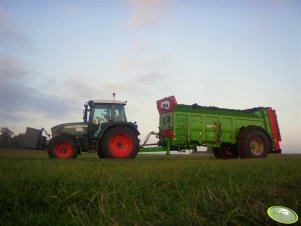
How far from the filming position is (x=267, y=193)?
3.81 meters

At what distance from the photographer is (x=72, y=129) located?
12227 mm

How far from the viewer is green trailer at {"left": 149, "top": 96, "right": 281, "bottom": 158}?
13.1m

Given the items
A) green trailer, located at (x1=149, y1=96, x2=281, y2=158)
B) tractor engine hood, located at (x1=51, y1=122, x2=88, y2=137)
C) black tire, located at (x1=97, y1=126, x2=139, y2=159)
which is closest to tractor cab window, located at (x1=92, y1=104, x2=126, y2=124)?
tractor engine hood, located at (x1=51, y1=122, x2=88, y2=137)

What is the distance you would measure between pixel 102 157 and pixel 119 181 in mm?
7660

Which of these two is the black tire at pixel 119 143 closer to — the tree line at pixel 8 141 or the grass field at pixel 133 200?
the grass field at pixel 133 200

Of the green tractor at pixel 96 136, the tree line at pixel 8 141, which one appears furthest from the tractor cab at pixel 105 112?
the tree line at pixel 8 141

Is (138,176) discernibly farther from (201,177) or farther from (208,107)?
(208,107)

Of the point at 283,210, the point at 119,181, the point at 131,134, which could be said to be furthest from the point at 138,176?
the point at 131,134

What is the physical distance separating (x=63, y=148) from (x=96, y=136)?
3.91 ft

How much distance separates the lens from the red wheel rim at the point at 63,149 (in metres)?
11.4

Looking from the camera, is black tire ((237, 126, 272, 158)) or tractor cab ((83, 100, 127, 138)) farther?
black tire ((237, 126, 272, 158))

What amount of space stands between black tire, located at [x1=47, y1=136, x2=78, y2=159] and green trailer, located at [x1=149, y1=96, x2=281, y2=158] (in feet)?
11.7

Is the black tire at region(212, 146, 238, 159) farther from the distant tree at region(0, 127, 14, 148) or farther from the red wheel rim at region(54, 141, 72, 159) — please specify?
the distant tree at region(0, 127, 14, 148)

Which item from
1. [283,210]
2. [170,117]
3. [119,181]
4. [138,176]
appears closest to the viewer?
[283,210]
